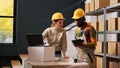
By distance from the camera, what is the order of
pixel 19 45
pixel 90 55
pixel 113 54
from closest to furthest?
pixel 90 55, pixel 113 54, pixel 19 45

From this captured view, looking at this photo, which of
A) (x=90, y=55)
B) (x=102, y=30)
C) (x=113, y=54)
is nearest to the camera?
(x=90, y=55)

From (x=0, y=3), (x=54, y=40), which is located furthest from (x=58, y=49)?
(x=0, y=3)

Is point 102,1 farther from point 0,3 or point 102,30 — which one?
point 0,3

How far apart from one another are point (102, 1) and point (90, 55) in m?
1.68

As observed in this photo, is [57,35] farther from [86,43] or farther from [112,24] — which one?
[86,43]

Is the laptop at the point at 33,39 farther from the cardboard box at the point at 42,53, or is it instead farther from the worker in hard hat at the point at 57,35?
the worker in hard hat at the point at 57,35

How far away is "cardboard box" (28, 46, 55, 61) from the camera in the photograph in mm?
2828

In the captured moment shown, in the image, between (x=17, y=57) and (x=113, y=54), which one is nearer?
(x=113, y=54)

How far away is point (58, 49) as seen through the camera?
4.54m

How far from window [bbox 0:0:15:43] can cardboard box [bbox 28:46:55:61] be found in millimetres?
4931

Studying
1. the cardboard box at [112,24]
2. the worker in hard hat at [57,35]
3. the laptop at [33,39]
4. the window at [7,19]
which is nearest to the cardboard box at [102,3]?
the cardboard box at [112,24]

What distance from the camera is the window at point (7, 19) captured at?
25.4 feet

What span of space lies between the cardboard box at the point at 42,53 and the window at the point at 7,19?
493 centimetres

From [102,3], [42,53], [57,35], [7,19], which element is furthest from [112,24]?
[7,19]
